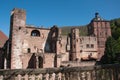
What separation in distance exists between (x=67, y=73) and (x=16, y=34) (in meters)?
38.0

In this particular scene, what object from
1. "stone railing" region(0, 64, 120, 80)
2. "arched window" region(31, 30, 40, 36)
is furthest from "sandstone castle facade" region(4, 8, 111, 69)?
"stone railing" region(0, 64, 120, 80)

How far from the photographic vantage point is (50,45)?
49.3 meters

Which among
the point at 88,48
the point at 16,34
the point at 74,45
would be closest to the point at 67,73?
the point at 16,34

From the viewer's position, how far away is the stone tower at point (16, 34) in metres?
40.5

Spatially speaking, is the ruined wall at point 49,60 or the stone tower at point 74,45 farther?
the stone tower at point 74,45

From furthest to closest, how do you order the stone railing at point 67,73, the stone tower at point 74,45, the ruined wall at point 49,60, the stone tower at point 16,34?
the stone tower at point 74,45
the ruined wall at point 49,60
the stone tower at point 16,34
the stone railing at point 67,73

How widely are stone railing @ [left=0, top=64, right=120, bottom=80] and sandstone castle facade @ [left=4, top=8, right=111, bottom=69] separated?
113 feet

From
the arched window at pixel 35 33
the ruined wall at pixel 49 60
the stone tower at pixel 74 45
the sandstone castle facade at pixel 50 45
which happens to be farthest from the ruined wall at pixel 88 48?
the arched window at pixel 35 33

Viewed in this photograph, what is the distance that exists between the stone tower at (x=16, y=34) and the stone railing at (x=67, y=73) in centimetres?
3559

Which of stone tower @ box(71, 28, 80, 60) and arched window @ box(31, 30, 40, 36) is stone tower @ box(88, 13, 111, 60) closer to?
stone tower @ box(71, 28, 80, 60)

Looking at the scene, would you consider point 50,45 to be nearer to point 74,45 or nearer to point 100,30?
point 74,45

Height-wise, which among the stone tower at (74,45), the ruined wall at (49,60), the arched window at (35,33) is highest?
the arched window at (35,33)

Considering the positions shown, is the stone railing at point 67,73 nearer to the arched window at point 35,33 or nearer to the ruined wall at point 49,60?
the ruined wall at point 49,60

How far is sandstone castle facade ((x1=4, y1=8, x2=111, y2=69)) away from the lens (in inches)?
1619
